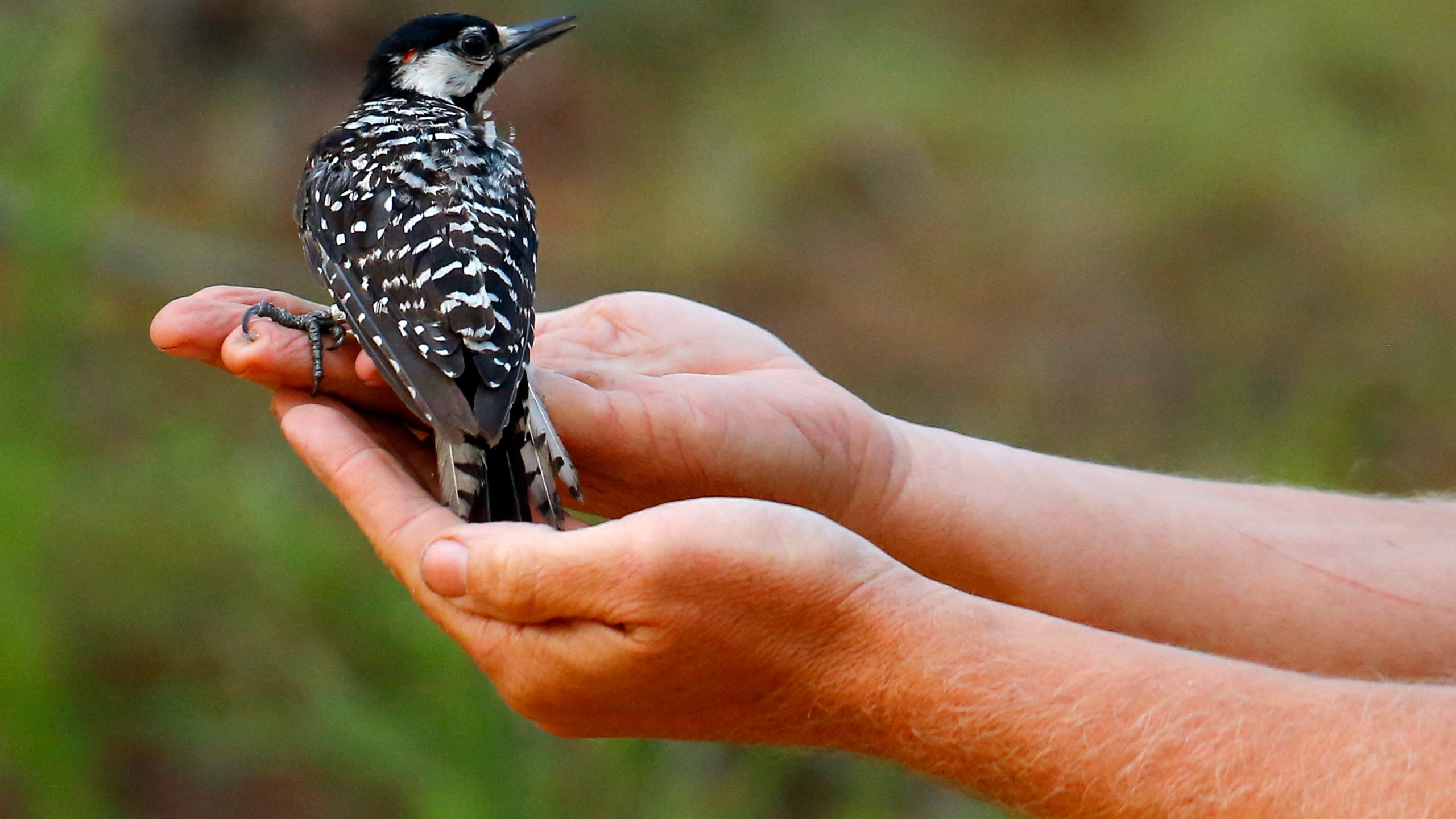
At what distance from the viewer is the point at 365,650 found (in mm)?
3697

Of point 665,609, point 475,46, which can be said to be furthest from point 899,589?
point 475,46

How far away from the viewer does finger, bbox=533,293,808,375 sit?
282cm

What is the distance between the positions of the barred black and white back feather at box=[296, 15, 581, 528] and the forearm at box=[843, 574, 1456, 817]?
67 cm

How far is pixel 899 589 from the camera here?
1.85 m

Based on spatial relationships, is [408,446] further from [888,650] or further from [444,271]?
[888,650]

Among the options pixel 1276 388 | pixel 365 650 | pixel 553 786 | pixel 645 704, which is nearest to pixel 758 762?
pixel 553 786

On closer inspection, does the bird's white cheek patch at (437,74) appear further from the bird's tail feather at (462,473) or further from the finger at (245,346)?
the bird's tail feather at (462,473)

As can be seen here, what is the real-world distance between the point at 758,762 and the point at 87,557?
→ 6.96 ft

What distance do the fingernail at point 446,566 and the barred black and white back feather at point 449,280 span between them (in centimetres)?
30

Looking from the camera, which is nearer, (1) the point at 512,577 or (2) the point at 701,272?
(1) the point at 512,577

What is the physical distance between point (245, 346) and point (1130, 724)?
1.50 m

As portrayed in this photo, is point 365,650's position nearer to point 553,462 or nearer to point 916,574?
point 553,462

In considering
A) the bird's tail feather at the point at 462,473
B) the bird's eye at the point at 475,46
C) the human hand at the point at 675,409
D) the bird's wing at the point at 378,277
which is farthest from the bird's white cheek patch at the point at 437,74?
the bird's tail feather at the point at 462,473

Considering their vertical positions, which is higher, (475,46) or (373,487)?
(475,46)
